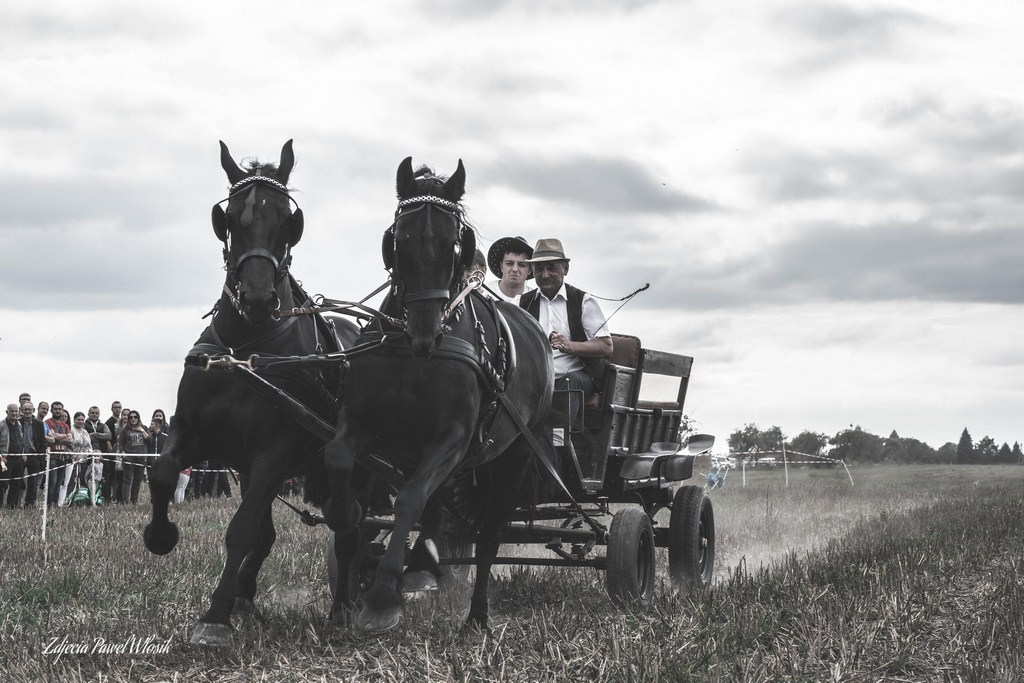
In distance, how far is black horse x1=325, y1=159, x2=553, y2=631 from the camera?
533 centimetres

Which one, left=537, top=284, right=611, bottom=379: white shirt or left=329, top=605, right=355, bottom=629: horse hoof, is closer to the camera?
left=329, top=605, right=355, bottom=629: horse hoof

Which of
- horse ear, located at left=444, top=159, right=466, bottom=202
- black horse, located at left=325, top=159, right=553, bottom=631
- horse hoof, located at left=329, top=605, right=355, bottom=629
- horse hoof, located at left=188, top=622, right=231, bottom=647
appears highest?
horse ear, located at left=444, top=159, right=466, bottom=202

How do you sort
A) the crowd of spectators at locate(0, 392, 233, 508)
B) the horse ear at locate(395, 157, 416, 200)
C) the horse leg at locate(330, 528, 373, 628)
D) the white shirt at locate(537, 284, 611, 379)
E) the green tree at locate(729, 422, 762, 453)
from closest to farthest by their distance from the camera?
the horse ear at locate(395, 157, 416, 200) → the horse leg at locate(330, 528, 373, 628) → the white shirt at locate(537, 284, 611, 379) → the crowd of spectators at locate(0, 392, 233, 508) → the green tree at locate(729, 422, 762, 453)

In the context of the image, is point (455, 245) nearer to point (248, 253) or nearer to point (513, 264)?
point (248, 253)

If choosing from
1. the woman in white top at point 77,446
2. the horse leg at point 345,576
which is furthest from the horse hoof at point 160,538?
the woman in white top at point 77,446

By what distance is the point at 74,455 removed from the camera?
1748 cm

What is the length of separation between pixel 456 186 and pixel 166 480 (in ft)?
6.86

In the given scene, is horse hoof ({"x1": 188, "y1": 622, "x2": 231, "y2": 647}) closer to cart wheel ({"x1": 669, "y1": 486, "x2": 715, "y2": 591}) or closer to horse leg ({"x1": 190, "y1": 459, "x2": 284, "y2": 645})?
horse leg ({"x1": 190, "y1": 459, "x2": 284, "y2": 645})

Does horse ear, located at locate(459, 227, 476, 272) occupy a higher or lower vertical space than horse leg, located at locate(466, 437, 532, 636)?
higher

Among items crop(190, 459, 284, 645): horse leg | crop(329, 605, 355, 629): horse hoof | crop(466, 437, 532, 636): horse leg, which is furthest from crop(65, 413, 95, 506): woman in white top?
crop(190, 459, 284, 645): horse leg

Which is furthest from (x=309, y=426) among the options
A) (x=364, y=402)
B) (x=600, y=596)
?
(x=600, y=596)

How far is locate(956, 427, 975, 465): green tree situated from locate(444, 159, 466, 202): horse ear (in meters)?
→ 57.5

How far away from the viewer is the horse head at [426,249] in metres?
5.37

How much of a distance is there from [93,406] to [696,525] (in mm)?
13228
